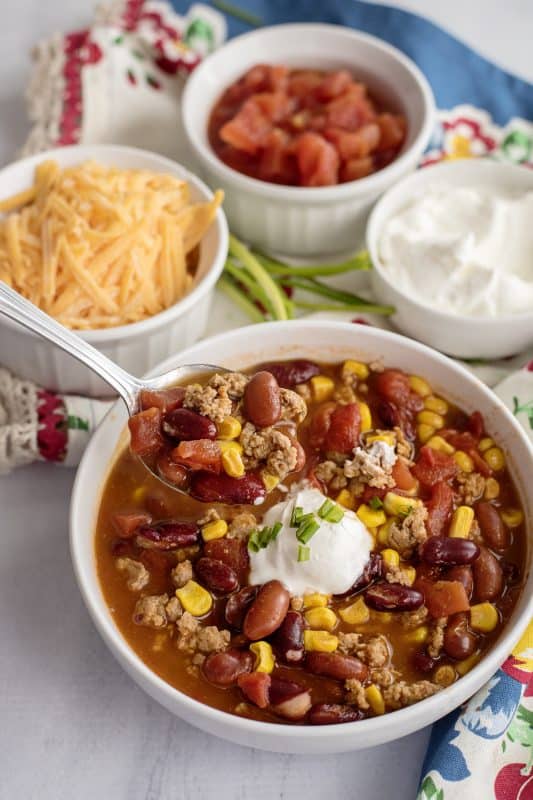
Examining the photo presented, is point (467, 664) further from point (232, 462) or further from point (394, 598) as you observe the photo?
point (232, 462)

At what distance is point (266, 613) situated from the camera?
309 centimetres

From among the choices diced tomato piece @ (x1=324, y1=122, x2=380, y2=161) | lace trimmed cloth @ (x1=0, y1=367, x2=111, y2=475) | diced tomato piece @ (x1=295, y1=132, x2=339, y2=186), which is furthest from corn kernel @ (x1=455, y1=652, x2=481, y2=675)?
diced tomato piece @ (x1=324, y1=122, x2=380, y2=161)

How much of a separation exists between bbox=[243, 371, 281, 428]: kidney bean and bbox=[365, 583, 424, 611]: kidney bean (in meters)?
0.65

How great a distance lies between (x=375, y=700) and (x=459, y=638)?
1.09ft

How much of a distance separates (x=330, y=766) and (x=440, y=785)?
38cm

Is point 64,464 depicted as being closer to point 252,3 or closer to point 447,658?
point 447,658

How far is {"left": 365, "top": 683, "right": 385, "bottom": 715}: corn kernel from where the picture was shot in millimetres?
3004

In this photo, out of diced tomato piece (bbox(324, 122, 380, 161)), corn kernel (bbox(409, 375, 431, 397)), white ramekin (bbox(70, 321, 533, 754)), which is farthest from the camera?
diced tomato piece (bbox(324, 122, 380, 161))

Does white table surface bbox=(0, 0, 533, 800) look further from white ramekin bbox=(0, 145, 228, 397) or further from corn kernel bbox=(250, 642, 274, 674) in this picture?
white ramekin bbox=(0, 145, 228, 397)

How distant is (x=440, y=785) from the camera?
3.11 m

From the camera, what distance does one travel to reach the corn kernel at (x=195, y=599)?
3.22 meters

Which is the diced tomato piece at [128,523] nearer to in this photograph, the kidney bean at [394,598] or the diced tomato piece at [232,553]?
the diced tomato piece at [232,553]

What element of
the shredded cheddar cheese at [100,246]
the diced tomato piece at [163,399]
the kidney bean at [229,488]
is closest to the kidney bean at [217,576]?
the kidney bean at [229,488]

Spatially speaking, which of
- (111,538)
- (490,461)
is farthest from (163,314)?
(490,461)
